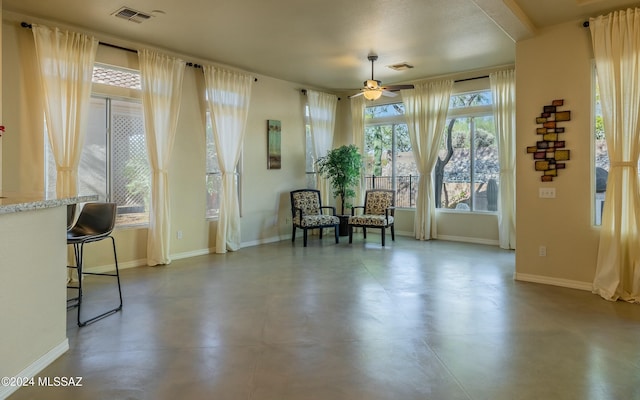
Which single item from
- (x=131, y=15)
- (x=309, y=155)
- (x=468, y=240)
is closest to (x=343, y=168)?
(x=309, y=155)

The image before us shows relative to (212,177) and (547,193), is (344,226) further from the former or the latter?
(547,193)

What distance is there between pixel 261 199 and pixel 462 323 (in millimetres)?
4592

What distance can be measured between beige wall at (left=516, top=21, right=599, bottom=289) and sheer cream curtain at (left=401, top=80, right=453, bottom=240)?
2.61 meters

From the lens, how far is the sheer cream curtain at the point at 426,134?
7180mm

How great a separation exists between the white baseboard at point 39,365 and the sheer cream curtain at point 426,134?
599 cm

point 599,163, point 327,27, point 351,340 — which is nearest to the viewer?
point 351,340

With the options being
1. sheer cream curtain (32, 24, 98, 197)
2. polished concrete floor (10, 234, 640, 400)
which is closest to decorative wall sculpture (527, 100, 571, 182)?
polished concrete floor (10, 234, 640, 400)

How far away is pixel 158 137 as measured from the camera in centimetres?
538

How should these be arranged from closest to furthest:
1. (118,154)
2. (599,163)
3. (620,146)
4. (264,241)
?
(620,146), (599,163), (118,154), (264,241)

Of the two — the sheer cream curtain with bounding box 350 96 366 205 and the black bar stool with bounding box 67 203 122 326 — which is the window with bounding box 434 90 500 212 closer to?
the sheer cream curtain with bounding box 350 96 366 205

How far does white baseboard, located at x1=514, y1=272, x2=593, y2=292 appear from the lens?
4145 millimetres

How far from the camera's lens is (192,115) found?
594 centimetres

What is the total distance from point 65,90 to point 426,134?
5671mm

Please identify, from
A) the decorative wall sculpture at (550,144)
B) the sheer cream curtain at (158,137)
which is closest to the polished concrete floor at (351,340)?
the sheer cream curtain at (158,137)
